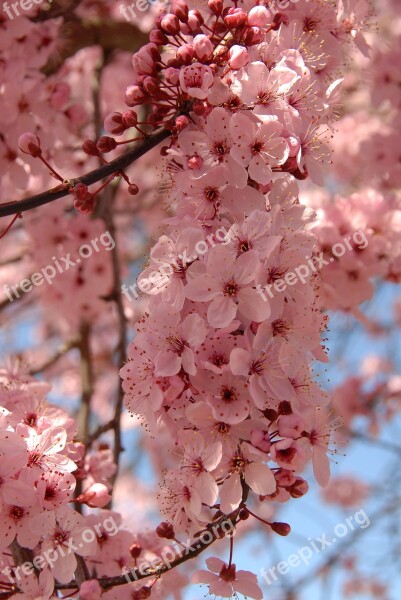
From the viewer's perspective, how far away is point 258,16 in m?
1.98

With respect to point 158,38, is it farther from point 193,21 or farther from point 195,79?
point 195,79

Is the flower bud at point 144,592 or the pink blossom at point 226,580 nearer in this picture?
the pink blossom at point 226,580

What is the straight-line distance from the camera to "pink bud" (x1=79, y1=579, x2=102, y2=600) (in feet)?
5.86

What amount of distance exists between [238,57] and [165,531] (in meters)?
1.34

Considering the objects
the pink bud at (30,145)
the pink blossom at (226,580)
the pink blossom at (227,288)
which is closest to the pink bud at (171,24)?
the pink bud at (30,145)

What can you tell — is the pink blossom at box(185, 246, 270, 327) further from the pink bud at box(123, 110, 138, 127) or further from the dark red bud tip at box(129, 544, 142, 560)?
the dark red bud tip at box(129, 544, 142, 560)

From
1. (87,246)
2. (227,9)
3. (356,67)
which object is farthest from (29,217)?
(356,67)

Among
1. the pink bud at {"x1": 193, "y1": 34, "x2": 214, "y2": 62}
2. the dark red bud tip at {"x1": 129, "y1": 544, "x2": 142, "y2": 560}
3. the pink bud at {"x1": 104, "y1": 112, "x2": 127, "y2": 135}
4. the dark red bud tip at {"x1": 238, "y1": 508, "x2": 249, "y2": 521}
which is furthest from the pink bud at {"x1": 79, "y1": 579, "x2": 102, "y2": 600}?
the pink bud at {"x1": 193, "y1": 34, "x2": 214, "y2": 62}

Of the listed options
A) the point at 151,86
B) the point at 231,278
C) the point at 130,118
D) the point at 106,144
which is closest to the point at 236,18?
the point at 151,86

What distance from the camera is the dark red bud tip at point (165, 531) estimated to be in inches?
74.4

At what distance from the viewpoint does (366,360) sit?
9.32 metres

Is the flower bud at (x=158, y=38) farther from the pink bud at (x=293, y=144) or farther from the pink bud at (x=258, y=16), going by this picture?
the pink bud at (x=293, y=144)

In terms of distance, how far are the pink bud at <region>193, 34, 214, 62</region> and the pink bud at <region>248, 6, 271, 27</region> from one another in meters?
0.15

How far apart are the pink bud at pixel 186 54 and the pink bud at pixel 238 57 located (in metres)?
0.11
